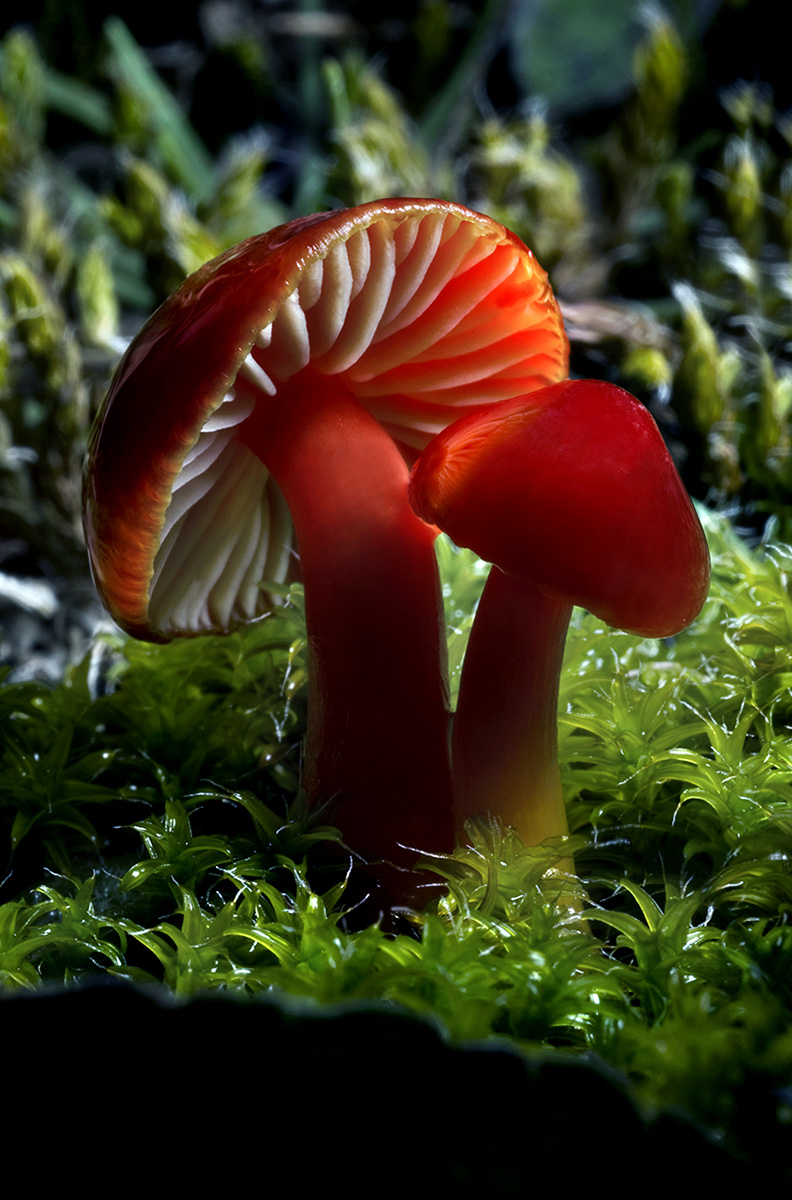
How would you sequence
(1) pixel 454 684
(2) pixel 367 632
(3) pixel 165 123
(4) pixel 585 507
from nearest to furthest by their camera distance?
(4) pixel 585 507 < (2) pixel 367 632 < (1) pixel 454 684 < (3) pixel 165 123

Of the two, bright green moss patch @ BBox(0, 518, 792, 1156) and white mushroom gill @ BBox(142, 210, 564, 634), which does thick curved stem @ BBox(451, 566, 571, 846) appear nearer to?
bright green moss patch @ BBox(0, 518, 792, 1156)

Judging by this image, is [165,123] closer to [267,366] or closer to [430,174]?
[430,174]

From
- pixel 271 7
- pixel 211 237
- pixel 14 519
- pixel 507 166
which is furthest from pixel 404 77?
pixel 14 519

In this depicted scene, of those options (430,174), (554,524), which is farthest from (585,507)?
(430,174)

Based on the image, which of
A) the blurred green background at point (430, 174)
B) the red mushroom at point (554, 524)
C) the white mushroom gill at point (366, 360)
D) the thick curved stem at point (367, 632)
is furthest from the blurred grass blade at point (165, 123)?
the red mushroom at point (554, 524)

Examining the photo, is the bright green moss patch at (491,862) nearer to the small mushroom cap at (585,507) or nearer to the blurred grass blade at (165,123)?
the small mushroom cap at (585,507)

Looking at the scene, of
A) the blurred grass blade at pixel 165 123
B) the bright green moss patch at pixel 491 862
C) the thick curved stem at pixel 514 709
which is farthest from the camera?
the blurred grass blade at pixel 165 123

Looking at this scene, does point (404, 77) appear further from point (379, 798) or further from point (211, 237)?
point (379, 798)
